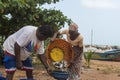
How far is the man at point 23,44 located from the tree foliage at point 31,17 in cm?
577

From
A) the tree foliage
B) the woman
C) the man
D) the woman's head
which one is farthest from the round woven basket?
the tree foliage

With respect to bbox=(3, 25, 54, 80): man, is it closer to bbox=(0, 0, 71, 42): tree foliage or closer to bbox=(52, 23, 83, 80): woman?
bbox=(52, 23, 83, 80): woman

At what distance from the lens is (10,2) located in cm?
1188

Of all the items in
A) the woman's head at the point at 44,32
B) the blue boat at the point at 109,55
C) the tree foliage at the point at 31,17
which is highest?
the tree foliage at the point at 31,17

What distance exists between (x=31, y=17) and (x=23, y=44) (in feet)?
20.9

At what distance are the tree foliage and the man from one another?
5.77 metres

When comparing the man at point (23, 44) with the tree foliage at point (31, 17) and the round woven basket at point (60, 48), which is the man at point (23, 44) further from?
the tree foliage at point (31, 17)

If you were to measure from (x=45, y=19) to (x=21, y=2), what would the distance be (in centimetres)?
156

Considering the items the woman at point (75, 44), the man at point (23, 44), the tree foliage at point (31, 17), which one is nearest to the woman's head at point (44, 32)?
the man at point (23, 44)

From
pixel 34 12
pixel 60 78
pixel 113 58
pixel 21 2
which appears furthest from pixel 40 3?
pixel 113 58

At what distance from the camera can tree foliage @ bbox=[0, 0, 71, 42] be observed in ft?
42.6

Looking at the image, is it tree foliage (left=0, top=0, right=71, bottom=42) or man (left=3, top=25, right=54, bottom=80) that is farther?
tree foliage (left=0, top=0, right=71, bottom=42)

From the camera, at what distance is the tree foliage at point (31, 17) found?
42.6ft

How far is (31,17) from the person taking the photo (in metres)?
13.1
